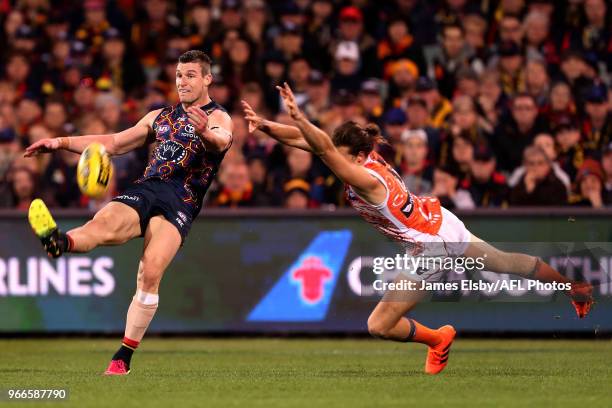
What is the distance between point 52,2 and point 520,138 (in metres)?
8.98

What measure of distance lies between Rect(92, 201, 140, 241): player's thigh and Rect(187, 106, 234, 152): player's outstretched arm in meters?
0.85

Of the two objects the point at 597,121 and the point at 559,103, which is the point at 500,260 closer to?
the point at 597,121

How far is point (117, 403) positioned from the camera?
348 inches

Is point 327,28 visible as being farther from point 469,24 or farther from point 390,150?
point 390,150

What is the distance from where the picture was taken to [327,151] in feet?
32.6

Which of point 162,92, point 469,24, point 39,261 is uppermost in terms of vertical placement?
point 469,24

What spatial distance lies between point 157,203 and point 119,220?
42 centimetres

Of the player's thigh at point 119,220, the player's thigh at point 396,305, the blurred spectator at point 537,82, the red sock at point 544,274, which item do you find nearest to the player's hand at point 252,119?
the player's thigh at point 119,220

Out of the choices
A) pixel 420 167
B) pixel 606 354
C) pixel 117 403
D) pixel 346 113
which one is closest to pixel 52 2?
pixel 346 113

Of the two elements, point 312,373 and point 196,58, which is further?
point 312,373

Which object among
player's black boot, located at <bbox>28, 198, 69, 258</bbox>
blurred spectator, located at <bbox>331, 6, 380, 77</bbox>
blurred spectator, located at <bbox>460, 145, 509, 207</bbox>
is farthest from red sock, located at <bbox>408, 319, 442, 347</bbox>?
blurred spectator, located at <bbox>331, 6, 380, 77</bbox>

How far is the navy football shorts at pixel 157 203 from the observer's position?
417 inches

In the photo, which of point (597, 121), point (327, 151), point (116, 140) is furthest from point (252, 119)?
point (597, 121)

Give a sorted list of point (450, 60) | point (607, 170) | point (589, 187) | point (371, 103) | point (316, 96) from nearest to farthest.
Answer: point (589, 187) → point (607, 170) → point (371, 103) → point (316, 96) → point (450, 60)
